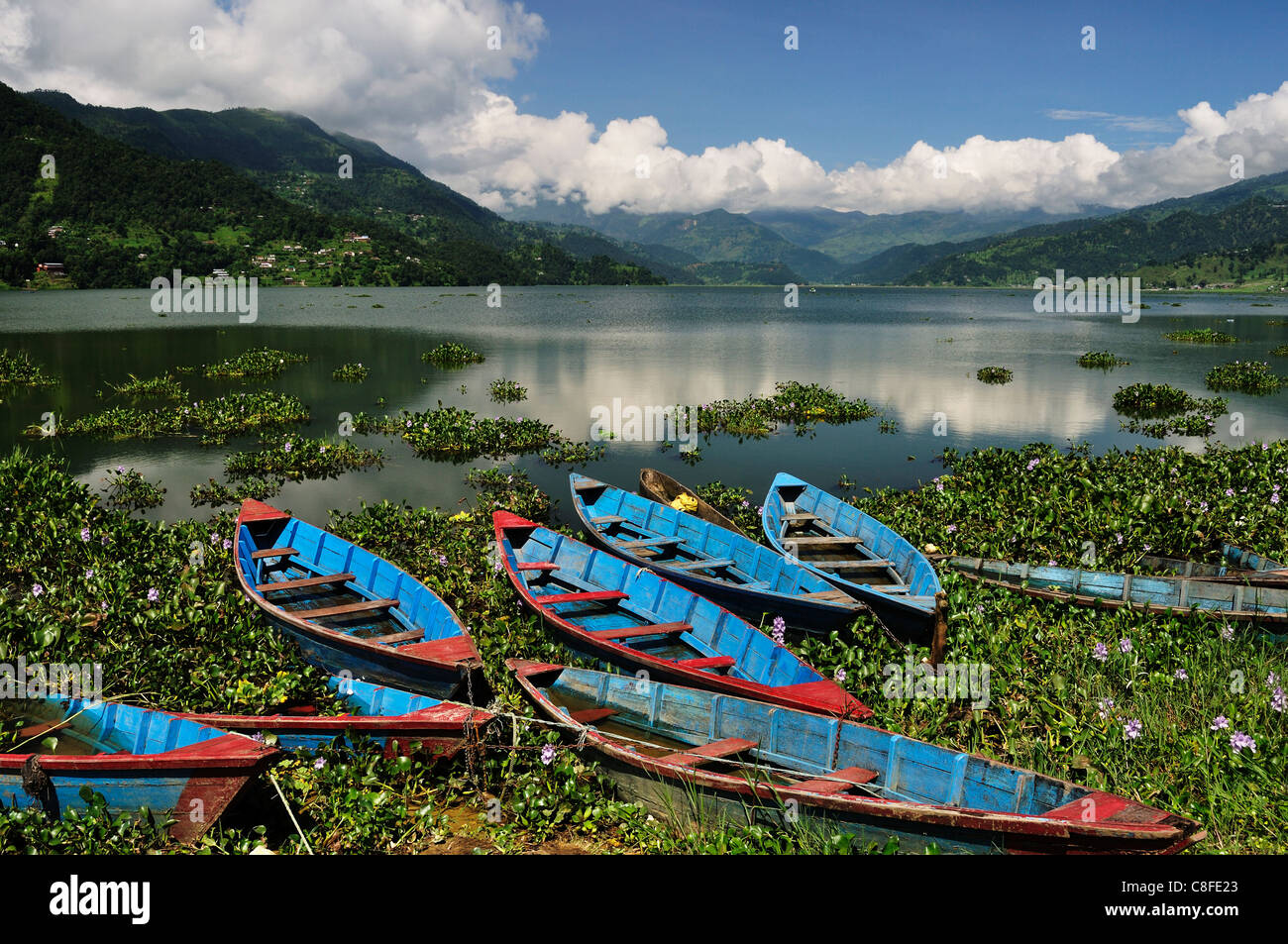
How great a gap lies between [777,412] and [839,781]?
2443cm

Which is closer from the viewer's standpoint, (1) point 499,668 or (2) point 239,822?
(2) point 239,822

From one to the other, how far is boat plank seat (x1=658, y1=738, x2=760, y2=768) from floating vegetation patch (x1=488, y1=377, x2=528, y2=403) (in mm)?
25807

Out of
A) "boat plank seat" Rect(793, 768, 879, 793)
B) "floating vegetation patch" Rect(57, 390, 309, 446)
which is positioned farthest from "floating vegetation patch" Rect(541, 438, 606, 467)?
"boat plank seat" Rect(793, 768, 879, 793)

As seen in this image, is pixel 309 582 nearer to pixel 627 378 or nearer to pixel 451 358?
pixel 627 378

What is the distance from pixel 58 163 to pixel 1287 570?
19808 centimetres

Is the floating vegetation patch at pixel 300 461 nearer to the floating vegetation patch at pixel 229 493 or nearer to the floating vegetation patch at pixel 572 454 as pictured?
the floating vegetation patch at pixel 229 493

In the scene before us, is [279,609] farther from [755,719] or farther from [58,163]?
[58,163]

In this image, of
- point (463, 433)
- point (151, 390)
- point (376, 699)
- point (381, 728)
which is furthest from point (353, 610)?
point (151, 390)

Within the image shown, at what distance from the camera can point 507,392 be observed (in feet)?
106

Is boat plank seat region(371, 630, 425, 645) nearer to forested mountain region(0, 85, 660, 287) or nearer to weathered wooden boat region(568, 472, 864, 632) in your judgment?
weathered wooden boat region(568, 472, 864, 632)

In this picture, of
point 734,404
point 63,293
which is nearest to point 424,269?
point 63,293

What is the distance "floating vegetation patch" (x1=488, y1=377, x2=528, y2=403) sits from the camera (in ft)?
105

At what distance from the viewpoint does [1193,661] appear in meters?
9.00

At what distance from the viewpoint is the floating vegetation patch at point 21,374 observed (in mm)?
32281
